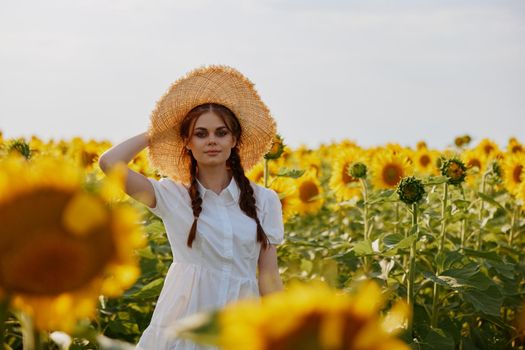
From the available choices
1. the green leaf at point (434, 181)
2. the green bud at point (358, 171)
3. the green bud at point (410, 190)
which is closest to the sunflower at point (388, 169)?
Answer: the green bud at point (358, 171)

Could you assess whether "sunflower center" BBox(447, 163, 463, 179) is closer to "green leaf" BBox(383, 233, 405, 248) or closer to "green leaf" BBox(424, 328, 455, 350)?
"green leaf" BBox(383, 233, 405, 248)

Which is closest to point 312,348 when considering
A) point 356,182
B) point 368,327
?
point 368,327

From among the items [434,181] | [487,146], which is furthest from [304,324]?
[487,146]

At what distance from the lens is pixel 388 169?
513 centimetres

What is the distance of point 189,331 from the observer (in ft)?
2.80

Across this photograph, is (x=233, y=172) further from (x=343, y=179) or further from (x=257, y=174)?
(x=343, y=179)

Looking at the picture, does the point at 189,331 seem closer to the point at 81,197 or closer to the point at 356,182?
the point at 81,197

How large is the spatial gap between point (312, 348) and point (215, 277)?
224cm

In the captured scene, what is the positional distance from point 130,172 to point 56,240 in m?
2.00

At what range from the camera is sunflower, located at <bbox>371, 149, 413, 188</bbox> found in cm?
510

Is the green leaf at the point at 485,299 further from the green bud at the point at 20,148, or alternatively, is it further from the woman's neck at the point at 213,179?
the green bud at the point at 20,148

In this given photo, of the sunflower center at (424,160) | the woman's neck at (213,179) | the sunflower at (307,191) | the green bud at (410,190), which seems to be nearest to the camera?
the woman's neck at (213,179)

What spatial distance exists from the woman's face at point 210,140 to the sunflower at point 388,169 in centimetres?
218

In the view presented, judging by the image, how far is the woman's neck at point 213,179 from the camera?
318cm
